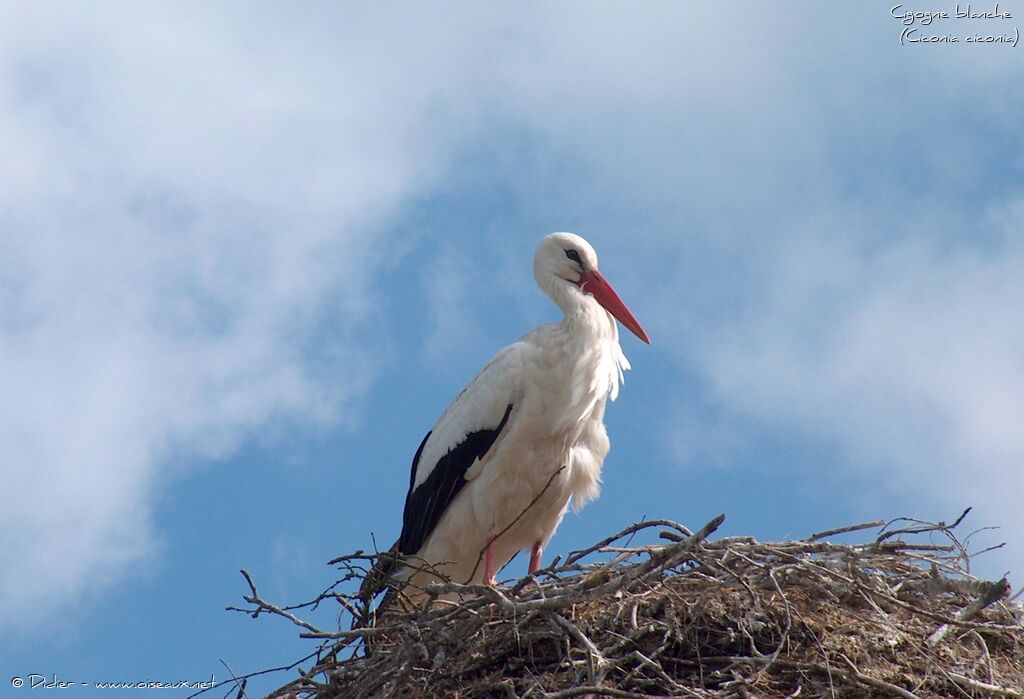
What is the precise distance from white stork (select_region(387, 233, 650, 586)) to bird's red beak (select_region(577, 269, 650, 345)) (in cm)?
18

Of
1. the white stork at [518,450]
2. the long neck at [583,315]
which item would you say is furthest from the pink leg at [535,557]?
the long neck at [583,315]

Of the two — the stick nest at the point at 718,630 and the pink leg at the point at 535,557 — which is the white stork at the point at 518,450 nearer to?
the pink leg at the point at 535,557

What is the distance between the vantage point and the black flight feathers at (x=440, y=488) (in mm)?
7184

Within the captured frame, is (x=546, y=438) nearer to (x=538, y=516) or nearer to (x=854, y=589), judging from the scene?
(x=538, y=516)

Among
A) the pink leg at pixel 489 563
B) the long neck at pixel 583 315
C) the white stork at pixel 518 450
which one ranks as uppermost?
the long neck at pixel 583 315

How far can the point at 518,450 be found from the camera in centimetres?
714

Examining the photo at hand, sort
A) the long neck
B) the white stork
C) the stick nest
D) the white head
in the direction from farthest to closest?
the white head → the long neck → the white stork → the stick nest

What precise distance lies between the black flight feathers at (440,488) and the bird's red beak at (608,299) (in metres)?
0.85

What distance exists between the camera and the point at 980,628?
5.42 m

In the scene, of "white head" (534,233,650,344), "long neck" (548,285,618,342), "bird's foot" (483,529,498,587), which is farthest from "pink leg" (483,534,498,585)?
"white head" (534,233,650,344)

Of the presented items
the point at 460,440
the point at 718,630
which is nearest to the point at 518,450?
the point at 460,440

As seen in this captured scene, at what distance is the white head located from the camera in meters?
7.68

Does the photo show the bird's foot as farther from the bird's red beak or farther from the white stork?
the bird's red beak

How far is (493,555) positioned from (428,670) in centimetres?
179
